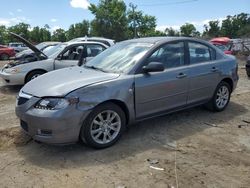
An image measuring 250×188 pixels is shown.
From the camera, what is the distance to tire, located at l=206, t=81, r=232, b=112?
670cm

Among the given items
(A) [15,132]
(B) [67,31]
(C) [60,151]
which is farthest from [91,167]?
(B) [67,31]

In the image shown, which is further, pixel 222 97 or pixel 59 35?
pixel 59 35

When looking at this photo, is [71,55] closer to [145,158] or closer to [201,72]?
[201,72]

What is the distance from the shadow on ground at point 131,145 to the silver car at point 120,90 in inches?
8.9

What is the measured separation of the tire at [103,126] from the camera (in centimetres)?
466

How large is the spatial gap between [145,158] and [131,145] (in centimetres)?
51

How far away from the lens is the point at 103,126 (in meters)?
4.84

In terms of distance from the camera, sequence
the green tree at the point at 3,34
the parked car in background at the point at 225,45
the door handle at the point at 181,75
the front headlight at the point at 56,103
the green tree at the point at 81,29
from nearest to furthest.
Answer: the front headlight at the point at 56,103, the door handle at the point at 181,75, the parked car in background at the point at 225,45, the green tree at the point at 81,29, the green tree at the point at 3,34

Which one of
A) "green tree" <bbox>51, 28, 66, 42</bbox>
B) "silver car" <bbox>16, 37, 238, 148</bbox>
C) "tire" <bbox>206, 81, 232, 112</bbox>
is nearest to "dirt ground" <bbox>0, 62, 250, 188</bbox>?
"silver car" <bbox>16, 37, 238, 148</bbox>

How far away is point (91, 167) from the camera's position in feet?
14.0

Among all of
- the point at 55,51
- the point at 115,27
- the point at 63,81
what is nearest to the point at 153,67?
the point at 63,81

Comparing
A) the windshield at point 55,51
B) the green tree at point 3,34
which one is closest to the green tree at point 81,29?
the green tree at point 3,34

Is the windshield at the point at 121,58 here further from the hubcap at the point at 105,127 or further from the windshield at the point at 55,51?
the windshield at the point at 55,51

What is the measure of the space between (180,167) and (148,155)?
536 mm
